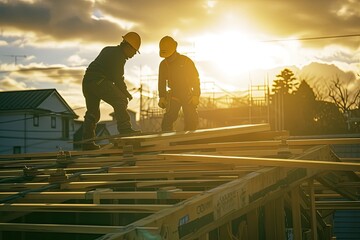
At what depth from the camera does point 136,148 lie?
17.5 feet

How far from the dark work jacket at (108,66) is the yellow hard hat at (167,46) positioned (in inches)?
31.1

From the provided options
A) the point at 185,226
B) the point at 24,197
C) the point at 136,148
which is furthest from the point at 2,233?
the point at 185,226

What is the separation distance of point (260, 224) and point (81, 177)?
1.93 meters

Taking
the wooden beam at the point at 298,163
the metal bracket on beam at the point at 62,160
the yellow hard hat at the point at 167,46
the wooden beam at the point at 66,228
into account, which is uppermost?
the yellow hard hat at the point at 167,46

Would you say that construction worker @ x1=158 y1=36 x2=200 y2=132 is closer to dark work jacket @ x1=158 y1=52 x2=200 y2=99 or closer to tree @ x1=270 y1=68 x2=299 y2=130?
dark work jacket @ x1=158 y1=52 x2=200 y2=99

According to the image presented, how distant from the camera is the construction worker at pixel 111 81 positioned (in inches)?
293

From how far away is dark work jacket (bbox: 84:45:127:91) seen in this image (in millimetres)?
7445

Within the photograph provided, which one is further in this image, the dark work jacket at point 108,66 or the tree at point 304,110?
the tree at point 304,110

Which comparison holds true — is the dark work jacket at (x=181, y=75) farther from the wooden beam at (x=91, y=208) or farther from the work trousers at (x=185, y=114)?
the wooden beam at (x=91, y=208)

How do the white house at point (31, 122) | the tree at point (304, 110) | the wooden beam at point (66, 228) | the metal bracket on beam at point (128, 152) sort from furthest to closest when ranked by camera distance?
1. the tree at point (304, 110)
2. the white house at point (31, 122)
3. the metal bracket on beam at point (128, 152)
4. the wooden beam at point (66, 228)

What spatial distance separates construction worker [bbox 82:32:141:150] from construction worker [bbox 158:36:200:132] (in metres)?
0.96

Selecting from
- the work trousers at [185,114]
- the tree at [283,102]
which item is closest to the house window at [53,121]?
the tree at [283,102]

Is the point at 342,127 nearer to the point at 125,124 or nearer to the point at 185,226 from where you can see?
the point at 125,124

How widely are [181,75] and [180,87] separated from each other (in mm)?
219
